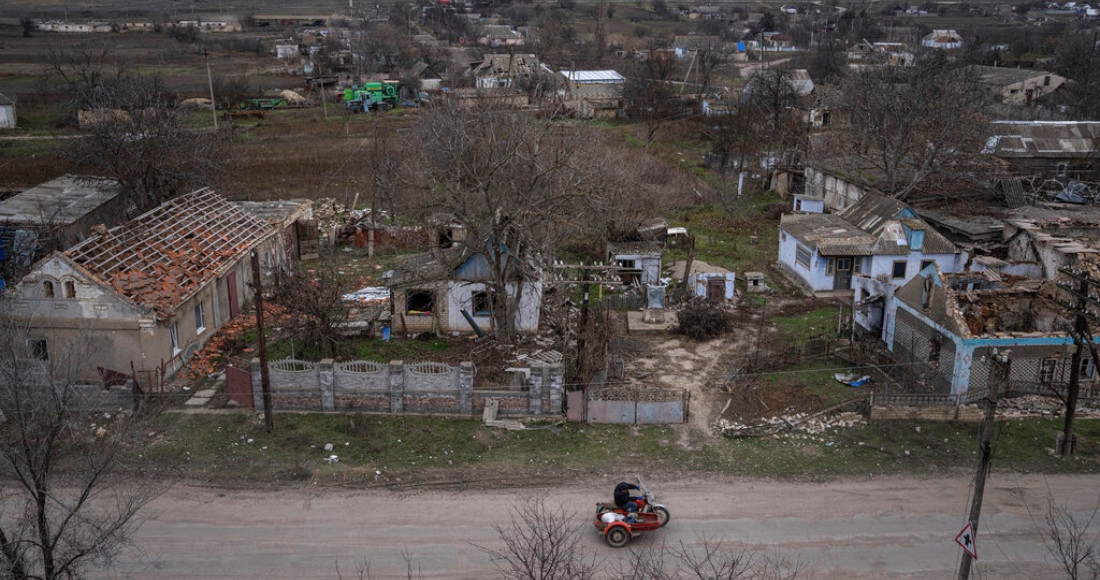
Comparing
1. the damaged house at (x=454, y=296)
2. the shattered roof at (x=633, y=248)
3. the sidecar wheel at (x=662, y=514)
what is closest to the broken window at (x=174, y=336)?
the damaged house at (x=454, y=296)

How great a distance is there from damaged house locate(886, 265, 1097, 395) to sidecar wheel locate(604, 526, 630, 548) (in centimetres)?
1099

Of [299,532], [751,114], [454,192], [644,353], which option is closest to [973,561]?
[644,353]

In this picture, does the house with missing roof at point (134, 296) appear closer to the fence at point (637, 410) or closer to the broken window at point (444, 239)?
the broken window at point (444, 239)

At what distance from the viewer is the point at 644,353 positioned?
85.5 ft

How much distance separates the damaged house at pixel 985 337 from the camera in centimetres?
2197

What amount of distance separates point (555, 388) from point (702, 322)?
7480 mm

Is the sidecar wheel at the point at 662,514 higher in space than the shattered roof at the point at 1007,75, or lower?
lower

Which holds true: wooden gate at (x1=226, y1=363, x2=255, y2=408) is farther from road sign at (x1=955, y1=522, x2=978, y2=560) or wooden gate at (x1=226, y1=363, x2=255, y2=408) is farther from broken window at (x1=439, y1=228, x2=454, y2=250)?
road sign at (x1=955, y1=522, x2=978, y2=560)

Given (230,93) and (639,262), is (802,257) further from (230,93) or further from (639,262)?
(230,93)

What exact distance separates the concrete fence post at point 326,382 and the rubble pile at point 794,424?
33.1ft

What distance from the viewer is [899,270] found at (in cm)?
3148

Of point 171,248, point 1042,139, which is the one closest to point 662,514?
point 171,248

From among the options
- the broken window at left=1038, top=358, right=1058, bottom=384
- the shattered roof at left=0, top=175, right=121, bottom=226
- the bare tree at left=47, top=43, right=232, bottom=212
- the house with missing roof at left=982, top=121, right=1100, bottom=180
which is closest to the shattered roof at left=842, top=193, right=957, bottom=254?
the broken window at left=1038, top=358, right=1058, bottom=384

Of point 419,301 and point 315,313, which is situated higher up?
point 315,313
